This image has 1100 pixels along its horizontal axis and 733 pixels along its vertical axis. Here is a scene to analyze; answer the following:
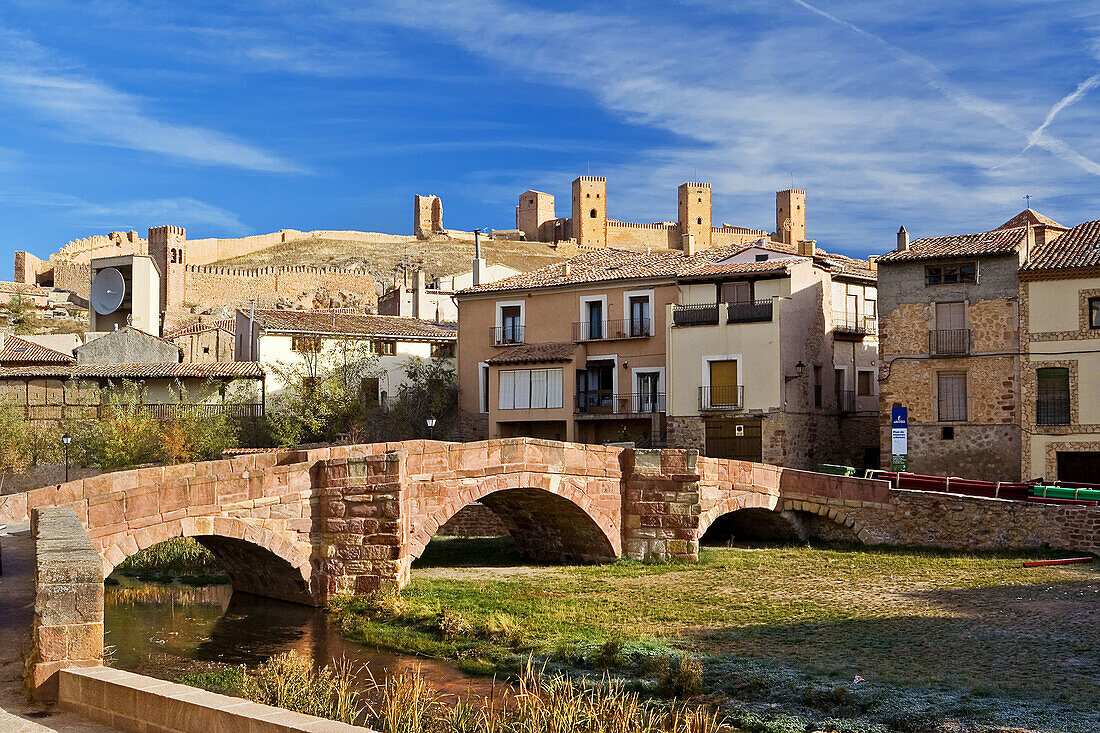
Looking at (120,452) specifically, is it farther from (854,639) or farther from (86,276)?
(86,276)

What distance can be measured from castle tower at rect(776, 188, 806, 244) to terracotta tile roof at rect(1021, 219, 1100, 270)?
2524 inches

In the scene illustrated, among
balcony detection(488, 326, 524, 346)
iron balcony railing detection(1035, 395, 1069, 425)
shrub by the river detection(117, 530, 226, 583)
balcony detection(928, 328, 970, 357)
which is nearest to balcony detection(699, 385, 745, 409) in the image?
balcony detection(928, 328, 970, 357)

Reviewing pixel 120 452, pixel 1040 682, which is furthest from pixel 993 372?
pixel 120 452

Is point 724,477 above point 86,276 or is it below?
below

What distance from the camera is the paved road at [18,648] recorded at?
955 cm

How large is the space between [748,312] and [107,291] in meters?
37.6

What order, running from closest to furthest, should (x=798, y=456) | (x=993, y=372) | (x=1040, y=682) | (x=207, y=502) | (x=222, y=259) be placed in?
(x=1040, y=682)
(x=207, y=502)
(x=993, y=372)
(x=798, y=456)
(x=222, y=259)

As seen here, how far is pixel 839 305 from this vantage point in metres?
40.0

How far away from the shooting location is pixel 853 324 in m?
40.3

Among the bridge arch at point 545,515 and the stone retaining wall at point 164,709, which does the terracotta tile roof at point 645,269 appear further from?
the stone retaining wall at point 164,709

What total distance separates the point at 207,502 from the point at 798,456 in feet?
71.6

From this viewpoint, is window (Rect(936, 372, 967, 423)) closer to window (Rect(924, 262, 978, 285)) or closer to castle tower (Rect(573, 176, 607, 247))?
window (Rect(924, 262, 978, 285))

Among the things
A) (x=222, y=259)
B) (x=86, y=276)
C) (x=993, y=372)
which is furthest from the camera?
(x=222, y=259)

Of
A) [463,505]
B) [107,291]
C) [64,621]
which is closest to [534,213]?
[107,291]
